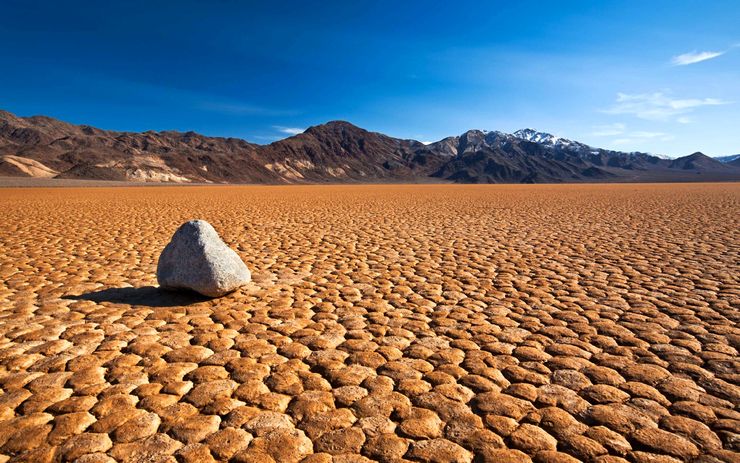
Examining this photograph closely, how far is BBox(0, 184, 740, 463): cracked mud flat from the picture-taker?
6.60 ft

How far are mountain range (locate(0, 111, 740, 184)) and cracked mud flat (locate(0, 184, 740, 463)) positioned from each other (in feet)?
269

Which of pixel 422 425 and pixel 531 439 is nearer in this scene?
pixel 531 439

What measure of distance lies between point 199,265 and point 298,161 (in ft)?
438

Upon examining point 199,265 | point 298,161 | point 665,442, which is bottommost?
point 665,442

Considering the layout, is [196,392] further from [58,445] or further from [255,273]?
[255,273]

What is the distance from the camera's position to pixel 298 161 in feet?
440

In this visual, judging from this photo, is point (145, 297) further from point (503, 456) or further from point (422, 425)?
point (503, 456)

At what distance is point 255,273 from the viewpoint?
5.57 meters

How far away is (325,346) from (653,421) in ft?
6.76

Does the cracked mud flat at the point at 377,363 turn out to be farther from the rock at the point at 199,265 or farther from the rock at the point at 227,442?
the rock at the point at 199,265

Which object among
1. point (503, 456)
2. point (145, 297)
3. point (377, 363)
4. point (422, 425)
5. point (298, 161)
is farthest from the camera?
point (298, 161)

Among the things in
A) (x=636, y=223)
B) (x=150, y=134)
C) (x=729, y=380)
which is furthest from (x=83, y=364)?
(x=150, y=134)

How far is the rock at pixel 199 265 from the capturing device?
13.8 ft

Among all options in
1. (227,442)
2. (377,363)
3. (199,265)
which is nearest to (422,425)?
(377,363)
